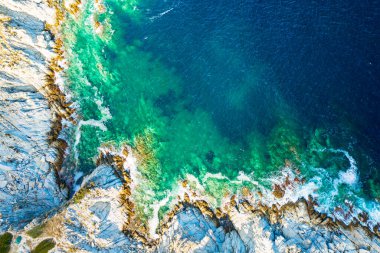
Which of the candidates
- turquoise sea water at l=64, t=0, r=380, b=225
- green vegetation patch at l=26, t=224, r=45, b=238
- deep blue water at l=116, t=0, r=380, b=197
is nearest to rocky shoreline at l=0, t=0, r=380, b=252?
green vegetation patch at l=26, t=224, r=45, b=238

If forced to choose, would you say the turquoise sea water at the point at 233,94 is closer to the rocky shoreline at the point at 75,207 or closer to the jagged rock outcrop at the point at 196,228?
the rocky shoreline at the point at 75,207

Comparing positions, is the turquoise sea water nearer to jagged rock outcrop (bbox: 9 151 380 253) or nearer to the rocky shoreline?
the rocky shoreline

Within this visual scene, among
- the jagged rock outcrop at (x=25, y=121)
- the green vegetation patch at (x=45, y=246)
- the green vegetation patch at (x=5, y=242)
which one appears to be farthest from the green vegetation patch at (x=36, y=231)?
the green vegetation patch at (x=5, y=242)

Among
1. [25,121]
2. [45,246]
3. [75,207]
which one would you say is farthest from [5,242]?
Result: [25,121]

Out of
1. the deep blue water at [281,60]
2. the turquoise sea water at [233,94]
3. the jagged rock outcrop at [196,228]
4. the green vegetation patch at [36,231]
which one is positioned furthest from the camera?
the deep blue water at [281,60]

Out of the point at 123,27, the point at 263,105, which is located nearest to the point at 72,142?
the point at 123,27

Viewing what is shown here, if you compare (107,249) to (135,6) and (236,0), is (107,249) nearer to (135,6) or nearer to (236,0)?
(135,6)
